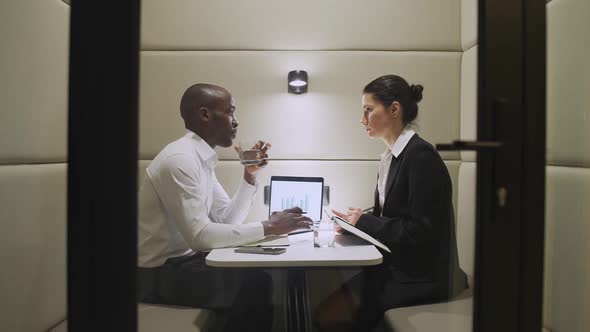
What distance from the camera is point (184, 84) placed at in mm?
1766

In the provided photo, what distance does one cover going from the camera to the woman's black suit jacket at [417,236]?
57.7 inches

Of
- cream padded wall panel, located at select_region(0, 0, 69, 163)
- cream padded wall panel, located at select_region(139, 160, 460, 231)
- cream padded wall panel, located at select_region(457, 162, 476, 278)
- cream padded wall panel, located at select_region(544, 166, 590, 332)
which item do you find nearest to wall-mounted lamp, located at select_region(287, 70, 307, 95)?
cream padded wall panel, located at select_region(139, 160, 460, 231)

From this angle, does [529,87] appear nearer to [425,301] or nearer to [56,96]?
[425,301]

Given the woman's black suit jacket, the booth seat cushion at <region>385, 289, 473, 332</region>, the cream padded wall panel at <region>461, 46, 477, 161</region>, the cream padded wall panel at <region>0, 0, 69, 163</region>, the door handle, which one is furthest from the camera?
the cream padded wall panel at <region>461, 46, 477, 161</region>

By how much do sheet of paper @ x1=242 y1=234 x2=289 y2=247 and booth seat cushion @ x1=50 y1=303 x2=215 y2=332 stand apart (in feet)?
0.93

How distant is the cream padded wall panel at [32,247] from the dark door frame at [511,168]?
1243 mm

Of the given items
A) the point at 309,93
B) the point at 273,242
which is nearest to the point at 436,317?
the point at 273,242

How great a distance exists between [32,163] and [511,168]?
1357mm

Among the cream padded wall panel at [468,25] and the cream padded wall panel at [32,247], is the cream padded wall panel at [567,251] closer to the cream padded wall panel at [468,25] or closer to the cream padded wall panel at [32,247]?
the cream padded wall panel at [468,25]

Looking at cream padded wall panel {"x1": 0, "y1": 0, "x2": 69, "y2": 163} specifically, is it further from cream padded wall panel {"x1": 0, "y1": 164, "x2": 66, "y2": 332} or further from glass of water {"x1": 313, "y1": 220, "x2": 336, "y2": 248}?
glass of water {"x1": 313, "y1": 220, "x2": 336, "y2": 248}

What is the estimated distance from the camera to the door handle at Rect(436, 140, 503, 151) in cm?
86

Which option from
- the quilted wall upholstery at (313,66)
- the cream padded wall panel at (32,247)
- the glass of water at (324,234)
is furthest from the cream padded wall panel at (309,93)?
the cream padded wall panel at (32,247)

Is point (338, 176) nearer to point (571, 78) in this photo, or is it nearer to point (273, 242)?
point (273, 242)

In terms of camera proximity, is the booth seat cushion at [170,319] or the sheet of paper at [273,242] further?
the sheet of paper at [273,242]
